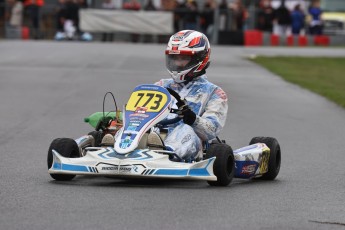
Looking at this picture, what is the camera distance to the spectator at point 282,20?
126ft

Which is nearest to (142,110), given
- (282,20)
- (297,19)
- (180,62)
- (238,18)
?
(180,62)

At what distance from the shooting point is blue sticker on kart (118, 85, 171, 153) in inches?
337

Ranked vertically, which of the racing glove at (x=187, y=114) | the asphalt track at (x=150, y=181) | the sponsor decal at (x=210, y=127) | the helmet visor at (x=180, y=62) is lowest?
the asphalt track at (x=150, y=181)

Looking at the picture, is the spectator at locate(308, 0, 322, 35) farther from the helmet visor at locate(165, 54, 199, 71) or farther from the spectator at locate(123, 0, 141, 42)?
the helmet visor at locate(165, 54, 199, 71)

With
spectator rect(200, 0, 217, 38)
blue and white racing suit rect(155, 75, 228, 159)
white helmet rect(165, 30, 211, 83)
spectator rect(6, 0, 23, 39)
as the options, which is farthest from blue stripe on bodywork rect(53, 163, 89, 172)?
spectator rect(200, 0, 217, 38)

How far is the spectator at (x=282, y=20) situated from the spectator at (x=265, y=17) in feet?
0.72

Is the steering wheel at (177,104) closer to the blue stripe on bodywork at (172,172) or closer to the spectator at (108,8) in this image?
the blue stripe on bodywork at (172,172)

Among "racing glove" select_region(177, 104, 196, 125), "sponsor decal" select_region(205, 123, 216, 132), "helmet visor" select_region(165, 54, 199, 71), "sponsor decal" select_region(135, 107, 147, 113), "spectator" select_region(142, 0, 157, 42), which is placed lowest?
"spectator" select_region(142, 0, 157, 42)

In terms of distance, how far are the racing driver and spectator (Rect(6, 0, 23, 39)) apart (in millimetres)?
27873

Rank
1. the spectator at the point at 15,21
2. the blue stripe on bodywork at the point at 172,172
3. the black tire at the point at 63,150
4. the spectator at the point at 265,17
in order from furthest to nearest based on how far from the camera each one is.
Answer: the spectator at the point at 265,17
the spectator at the point at 15,21
the black tire at the point at 63,150
the blue stripe on bodywork at the point at 172,172

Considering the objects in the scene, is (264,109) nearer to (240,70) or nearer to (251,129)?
(251,129)

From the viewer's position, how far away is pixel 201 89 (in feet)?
30.9

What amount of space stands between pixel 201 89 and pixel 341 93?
11.7m

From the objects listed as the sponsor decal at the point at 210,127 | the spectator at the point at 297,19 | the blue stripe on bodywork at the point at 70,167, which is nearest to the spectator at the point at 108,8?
the spectator at the point at 297,19
